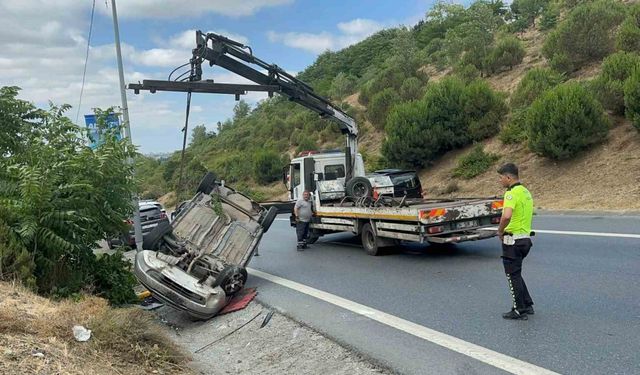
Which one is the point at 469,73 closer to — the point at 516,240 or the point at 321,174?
the point at 321,174

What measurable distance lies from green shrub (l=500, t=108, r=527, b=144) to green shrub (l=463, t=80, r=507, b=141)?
1.06m

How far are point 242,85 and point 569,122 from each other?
38.9ft

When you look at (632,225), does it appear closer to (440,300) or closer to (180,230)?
(440,300)

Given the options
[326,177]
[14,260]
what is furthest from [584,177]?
[14,260]

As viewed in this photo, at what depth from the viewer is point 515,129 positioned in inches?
944

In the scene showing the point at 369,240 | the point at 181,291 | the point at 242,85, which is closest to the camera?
the point at 181,291

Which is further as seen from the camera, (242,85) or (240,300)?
(242,85)

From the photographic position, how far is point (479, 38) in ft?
129

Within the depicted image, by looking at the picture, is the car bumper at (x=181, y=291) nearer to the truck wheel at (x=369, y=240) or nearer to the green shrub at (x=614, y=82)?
the truck wheel at (x=369, y=240)

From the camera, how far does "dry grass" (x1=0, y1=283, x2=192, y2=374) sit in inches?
179

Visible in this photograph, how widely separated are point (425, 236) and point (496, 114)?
18.0 metres

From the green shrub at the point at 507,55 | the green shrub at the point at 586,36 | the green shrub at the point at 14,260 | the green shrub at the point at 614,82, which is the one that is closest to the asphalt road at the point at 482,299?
the green shrub at the point at 14,260

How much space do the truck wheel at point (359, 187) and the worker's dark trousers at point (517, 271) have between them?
7664 mm

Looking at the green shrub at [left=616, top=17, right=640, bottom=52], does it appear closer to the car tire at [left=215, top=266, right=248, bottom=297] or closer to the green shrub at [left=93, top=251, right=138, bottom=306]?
the car tire at [left=215, top=266, right=248, bottom=297]
